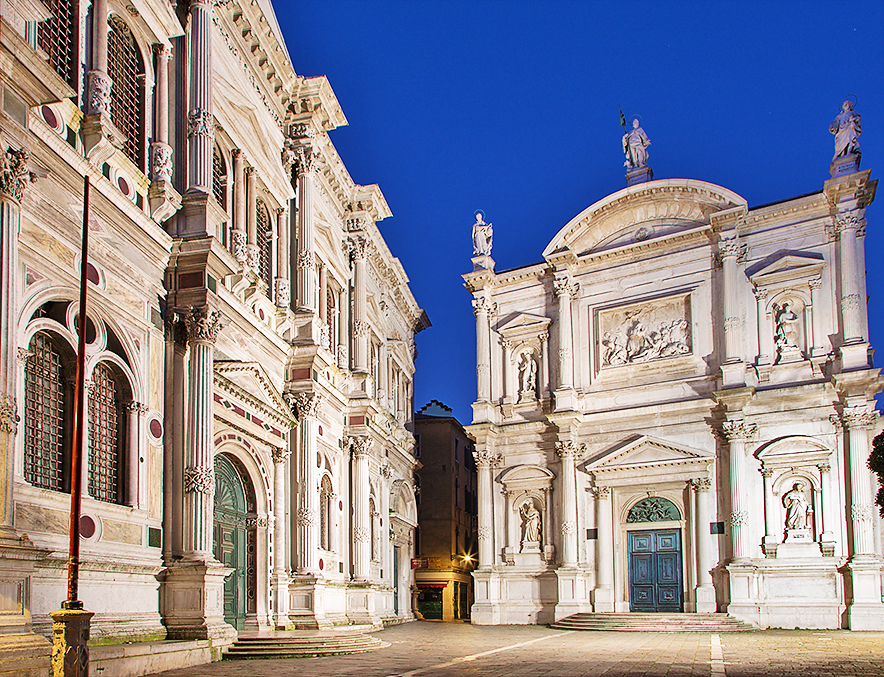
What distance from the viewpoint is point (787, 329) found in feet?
87.3

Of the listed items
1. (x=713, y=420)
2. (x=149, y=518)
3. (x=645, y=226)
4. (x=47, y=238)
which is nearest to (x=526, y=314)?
(x=645, y=226)

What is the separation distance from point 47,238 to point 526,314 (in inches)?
860

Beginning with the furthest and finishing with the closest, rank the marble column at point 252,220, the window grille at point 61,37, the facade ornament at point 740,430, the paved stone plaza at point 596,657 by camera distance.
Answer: the facade ornament at point 740,430
the marble column at point 252,220
the paved stone plaza at point 596,657
the window grille at point 61,37

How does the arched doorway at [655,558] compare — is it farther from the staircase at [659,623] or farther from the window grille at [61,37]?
the window grille at [61,37]

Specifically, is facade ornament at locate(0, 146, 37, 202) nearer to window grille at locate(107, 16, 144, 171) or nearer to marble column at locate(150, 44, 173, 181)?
window grille at locate(107, 16, 144, 171)

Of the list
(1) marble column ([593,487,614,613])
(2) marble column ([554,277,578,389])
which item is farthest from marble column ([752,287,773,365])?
(1) marble column ([593,487,614,613])

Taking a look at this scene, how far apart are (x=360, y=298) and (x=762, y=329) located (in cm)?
1226

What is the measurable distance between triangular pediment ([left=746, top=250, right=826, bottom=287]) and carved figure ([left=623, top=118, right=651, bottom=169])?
647 cm

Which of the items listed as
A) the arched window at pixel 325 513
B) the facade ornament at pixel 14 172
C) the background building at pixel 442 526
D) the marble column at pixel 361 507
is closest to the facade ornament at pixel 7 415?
the facade ornament at pixel 14 172

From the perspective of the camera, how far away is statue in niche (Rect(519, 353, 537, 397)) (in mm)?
31141

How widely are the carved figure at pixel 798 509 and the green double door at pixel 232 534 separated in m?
15.6

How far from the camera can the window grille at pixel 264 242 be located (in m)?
19.8

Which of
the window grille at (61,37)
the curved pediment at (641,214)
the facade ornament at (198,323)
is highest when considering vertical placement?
the curved pediment at (641,214)

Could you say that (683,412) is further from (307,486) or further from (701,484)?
(307,486)
